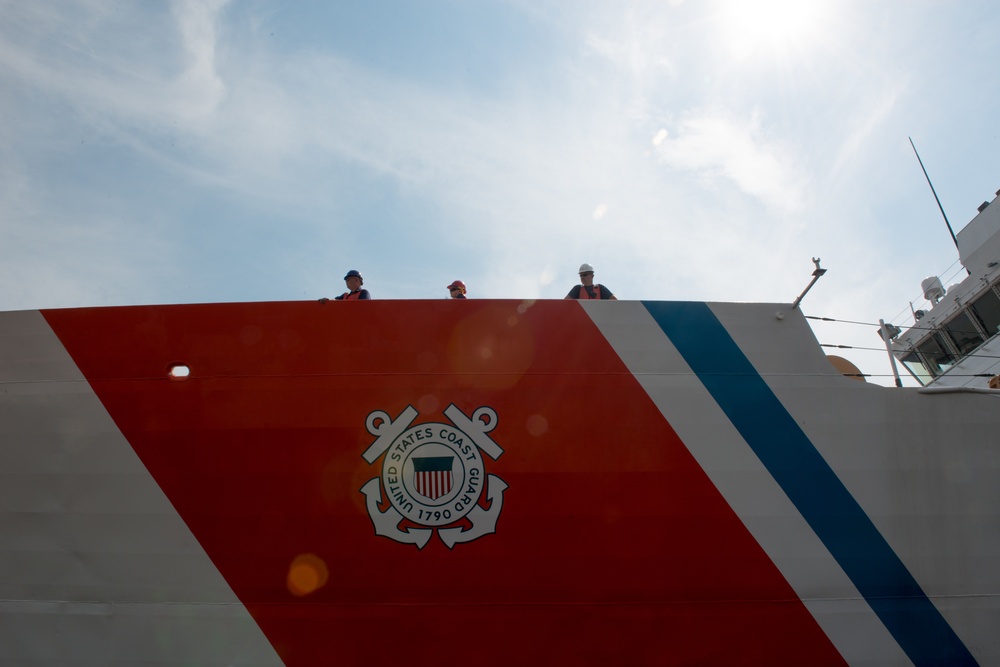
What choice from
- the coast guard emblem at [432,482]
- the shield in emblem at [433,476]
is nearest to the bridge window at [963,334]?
the coast guard emblem at [432,482]

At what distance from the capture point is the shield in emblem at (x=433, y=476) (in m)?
3.88

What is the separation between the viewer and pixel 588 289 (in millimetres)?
5418

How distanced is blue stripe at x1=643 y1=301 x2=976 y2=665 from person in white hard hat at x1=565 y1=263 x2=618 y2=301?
1094 mm

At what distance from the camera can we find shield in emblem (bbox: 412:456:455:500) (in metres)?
3.88

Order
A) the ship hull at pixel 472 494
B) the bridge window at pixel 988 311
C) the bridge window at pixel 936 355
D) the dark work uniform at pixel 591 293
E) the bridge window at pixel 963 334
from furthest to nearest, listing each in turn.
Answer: the bridge window at pixel 936 355
the bridge window at pixel 963 334
the bridge window at pixel 988 311
the dark work uniform at pixel 591 293
the ship hull at pixel 472 494

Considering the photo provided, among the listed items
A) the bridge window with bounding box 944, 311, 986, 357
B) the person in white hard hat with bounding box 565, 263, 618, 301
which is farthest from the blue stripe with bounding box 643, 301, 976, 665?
the bridge window with bounding box 944, 311, 986, 357

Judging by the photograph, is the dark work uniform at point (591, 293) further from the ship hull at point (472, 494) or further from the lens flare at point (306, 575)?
the lens flare at point (306, 575)

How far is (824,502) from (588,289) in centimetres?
235

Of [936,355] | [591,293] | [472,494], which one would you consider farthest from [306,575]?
[936,355]

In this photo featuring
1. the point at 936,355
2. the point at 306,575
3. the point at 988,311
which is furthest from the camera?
the point at 936,355

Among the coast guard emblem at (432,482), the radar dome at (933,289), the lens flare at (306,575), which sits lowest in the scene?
the lens flare at (306,575)

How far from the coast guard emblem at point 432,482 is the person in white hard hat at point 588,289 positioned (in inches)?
65.8

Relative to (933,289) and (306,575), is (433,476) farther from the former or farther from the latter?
(933,289)

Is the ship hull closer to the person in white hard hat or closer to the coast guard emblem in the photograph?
the coast guard emblem
